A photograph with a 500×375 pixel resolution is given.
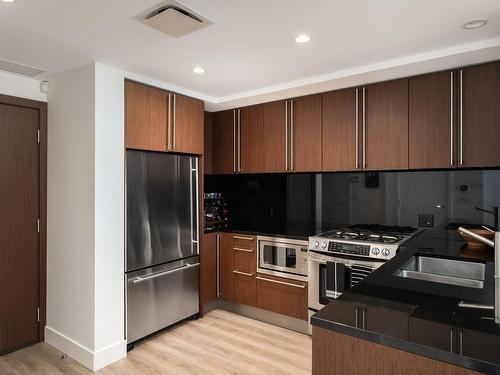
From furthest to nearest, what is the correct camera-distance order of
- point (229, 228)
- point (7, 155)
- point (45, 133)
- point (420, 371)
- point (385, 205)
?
point (229, 228) → point (385, 205) → point (45, 133) → point (7, 155) → point (420, 371)

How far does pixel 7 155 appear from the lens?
2.83 meters

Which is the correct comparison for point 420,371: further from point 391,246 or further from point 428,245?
point 391,246

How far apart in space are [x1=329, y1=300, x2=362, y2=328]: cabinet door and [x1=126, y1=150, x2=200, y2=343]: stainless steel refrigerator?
6.85 ft

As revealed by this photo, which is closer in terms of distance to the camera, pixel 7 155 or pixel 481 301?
pixel 481 301

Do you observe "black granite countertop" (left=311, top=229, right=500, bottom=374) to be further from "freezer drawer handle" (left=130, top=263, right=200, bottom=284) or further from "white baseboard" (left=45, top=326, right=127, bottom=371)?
"white baseboard" (left=45, top=326, right=127, bottom=371)

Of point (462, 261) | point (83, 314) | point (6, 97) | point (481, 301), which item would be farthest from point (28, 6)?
point (462, 261)

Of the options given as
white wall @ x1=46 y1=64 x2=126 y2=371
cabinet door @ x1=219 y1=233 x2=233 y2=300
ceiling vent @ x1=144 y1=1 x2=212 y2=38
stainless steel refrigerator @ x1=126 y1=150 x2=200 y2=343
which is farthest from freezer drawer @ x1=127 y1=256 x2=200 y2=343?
ceiling vent @ x1=144 y1=1 x2=212 y2=38

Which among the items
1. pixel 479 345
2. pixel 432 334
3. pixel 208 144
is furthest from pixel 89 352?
pixel 479 345

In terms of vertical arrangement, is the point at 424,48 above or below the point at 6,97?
above

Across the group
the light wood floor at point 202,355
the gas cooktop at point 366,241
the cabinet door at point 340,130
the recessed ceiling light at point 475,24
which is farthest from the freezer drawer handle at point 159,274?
the recessed ceiling light at point 475,24

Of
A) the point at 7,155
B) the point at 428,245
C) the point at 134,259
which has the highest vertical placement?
the point at 7,155

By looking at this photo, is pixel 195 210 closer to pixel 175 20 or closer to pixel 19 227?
pixel 19 227

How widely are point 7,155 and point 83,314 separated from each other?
1.47 metres

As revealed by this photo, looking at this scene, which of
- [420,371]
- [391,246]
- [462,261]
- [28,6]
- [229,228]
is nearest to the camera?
[420,371]
